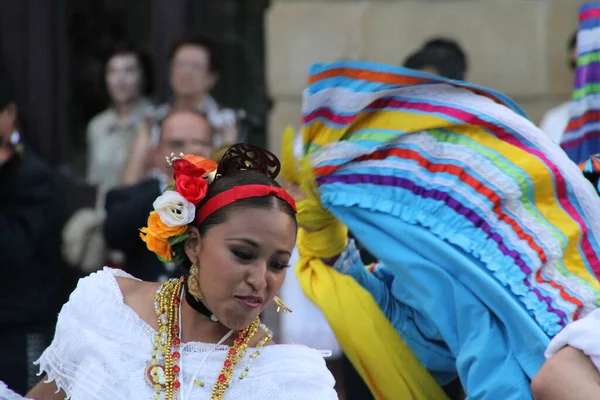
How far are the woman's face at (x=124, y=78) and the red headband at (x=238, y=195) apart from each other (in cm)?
320

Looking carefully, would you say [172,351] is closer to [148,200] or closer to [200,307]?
[200,307]

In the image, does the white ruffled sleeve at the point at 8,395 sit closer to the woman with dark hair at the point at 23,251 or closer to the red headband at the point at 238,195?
the red headband at the point at 238,195

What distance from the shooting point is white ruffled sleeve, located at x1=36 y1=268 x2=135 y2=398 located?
126 inches

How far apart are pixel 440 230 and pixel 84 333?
109cm

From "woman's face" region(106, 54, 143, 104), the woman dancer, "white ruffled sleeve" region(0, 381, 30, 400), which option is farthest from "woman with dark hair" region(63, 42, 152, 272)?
"white ruffled sleeve" region(0, 381, 30, 400)

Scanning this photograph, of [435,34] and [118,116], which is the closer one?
[118,116]

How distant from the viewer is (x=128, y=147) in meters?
6.19

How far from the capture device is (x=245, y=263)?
308cm

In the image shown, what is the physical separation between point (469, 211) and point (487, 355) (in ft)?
1.37

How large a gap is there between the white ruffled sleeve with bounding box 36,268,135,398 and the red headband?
32 cm

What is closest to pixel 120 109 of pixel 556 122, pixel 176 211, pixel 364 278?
pixel 556 122

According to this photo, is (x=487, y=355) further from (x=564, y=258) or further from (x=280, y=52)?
(x=280, y=52)

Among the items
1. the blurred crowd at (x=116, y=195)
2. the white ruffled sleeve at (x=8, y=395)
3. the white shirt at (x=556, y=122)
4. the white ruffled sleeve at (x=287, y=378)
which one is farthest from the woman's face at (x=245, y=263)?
the white shirt at (x=556, y=122)

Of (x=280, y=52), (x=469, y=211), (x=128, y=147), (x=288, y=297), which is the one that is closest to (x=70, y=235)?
(x=128, y=147)
